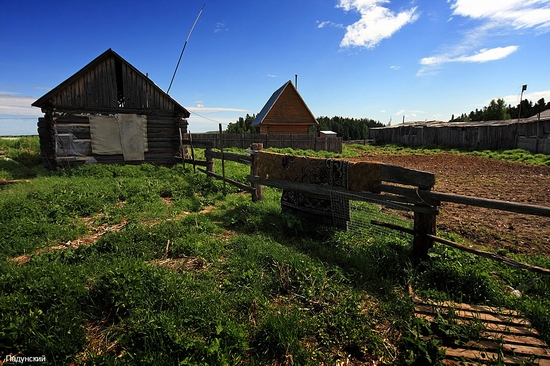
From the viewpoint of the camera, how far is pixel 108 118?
43.2 ft

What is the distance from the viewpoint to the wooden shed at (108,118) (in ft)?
40.8

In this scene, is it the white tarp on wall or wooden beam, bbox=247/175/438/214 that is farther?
the white tarp on wall

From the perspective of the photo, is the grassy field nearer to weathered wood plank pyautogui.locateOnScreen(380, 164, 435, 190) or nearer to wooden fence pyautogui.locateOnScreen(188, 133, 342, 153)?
weathered wood plank pyautogui.locateOnScreen(380, 164, 435, 190)

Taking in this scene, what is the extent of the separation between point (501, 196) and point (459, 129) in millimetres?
24120

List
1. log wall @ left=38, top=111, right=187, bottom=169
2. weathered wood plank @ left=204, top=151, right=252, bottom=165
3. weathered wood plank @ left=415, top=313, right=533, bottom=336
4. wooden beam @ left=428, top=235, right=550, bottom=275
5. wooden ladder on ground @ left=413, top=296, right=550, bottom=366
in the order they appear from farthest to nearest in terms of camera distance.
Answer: log wall @ left=38, top=111, right=187, bottom=169, weathered wood plank @ left=204, top=151, right=252, bottom=165, wooden beam @ left=428, top=235, right=550, bottom=275, weathered wood plank @ left=415, top=313, right=533, bottom=336, wooden ladder on ground @ left=413, top=296, right=550, bottom=366

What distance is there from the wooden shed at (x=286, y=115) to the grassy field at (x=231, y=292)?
83.0 feet

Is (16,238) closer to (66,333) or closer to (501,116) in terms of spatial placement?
(66,333)

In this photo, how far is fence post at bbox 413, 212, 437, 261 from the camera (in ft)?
13.9

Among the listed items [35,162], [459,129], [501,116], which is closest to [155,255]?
[35,162]

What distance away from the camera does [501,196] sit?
8961mm

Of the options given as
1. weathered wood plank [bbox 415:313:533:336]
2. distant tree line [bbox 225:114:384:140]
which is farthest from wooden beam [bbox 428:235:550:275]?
distant tree line [bbox 225:114:384:140]

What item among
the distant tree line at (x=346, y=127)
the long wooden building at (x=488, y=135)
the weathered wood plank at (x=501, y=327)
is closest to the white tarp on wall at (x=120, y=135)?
the weathered wood plank at (x=501, y=327)

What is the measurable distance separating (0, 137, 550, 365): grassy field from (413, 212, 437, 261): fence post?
0.14m

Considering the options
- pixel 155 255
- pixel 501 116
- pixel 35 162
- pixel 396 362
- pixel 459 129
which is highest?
pixel 501 116
